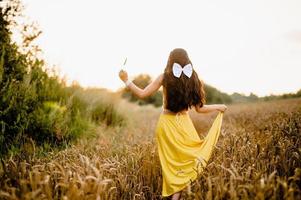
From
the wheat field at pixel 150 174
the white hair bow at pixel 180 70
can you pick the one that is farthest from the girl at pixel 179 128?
the wheat field at pixel 150 174

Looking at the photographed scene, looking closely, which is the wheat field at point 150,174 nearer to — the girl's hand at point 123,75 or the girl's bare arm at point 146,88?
the girl's bare arm at point 146,88

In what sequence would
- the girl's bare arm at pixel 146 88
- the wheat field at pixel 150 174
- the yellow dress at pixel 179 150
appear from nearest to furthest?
1. the wheat field at pixel 150 174
2. the yellow dress at pixel 179 150
3. the girl's bare arm at pixel 146 88

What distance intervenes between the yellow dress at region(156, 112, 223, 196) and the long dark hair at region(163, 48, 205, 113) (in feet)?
0.54

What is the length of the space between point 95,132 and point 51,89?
1.30m

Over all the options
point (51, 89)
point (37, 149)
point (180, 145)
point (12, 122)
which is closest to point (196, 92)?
point (180, 145)

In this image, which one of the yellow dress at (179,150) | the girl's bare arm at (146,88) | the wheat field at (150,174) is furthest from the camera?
the girl's bare arm at (146,88)

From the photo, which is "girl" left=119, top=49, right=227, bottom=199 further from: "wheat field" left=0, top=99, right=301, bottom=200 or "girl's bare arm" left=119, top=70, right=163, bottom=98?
"wheat field" left=0, top=99, right=301, bottom=200

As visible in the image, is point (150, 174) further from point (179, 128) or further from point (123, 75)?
point (123, 75)

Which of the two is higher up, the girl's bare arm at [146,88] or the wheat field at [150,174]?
the girl's bare arm at [146,88]

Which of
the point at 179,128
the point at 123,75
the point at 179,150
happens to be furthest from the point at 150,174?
the point at 123,75

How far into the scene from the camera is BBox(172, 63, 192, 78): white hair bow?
14.1 ft

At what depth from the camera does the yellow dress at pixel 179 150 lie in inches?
158

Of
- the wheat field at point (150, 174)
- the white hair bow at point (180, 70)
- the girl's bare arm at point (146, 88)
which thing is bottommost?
the wheat field at point (150, 174)

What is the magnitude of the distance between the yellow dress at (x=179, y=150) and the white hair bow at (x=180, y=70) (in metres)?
0.52
